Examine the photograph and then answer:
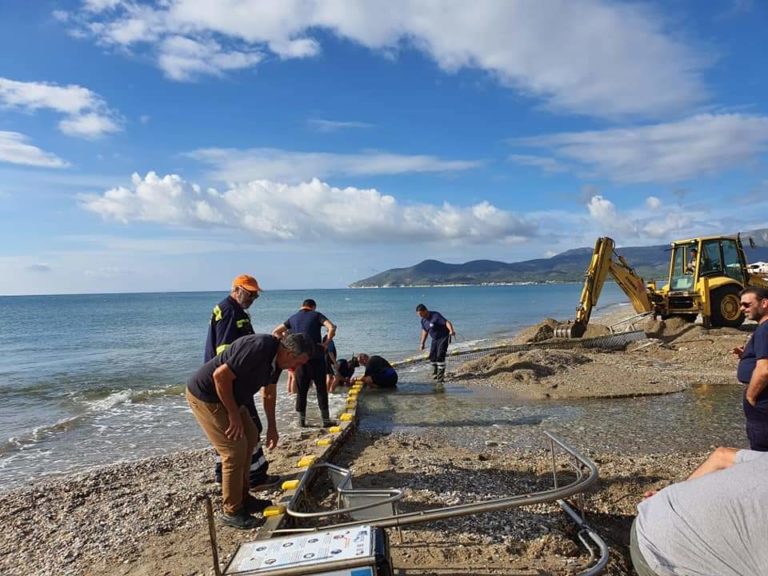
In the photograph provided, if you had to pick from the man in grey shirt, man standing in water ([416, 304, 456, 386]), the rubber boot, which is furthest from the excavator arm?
the man in grey shirt

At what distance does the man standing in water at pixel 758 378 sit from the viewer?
3.98 metres

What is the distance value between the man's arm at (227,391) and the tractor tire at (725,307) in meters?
16.3

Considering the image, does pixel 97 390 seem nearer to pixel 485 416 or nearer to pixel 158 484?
pixel 158 484

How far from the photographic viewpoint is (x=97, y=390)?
14406 millimetres

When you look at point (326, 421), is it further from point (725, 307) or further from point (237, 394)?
point (725, 307)

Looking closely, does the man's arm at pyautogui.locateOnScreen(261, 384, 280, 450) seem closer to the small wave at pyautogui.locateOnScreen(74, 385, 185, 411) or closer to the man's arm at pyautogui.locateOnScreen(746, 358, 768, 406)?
the man's arm at pyautogui.locateOnScreen(746, 358, 768, 406)

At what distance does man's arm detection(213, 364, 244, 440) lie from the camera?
13.9 ft

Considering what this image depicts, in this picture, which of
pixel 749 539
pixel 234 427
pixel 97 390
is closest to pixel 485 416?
pixel 234 427

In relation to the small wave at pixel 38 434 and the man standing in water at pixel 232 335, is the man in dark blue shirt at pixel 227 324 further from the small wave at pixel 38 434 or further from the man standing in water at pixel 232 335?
the small wave at pixel 38 434

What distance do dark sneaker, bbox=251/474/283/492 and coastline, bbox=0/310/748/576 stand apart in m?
0.37

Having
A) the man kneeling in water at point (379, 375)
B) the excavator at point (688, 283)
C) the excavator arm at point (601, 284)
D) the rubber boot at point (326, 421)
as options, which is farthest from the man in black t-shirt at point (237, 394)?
the excavator at point (688, 283)

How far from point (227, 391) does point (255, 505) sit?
1241 millimetres

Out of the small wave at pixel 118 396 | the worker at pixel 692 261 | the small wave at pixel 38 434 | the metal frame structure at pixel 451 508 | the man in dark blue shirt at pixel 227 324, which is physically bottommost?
the small wave at pixel 118 396

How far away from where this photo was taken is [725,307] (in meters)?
16.4
